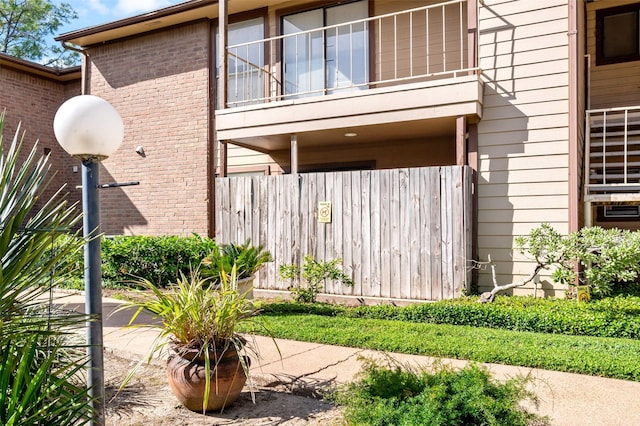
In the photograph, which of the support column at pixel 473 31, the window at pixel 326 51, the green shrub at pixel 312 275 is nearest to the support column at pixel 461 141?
the support column at pixel 473 31

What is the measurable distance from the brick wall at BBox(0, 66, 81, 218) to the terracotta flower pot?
37.3 feet

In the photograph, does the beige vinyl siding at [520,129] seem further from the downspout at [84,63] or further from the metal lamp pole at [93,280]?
the downspout at [84,63]

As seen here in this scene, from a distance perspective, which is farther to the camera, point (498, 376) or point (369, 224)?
point (369, 224)

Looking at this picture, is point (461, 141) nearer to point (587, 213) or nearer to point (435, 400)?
point (587, 213)

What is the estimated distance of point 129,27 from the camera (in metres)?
11.3

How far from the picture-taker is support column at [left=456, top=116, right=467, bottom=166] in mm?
7055

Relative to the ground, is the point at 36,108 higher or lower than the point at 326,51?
lower

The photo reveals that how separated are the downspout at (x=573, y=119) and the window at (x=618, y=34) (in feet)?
10.3

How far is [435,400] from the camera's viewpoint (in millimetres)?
2705

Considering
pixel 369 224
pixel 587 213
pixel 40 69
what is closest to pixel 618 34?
pixel 587 213

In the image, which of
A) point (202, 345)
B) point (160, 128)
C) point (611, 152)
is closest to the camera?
point (202, 345)

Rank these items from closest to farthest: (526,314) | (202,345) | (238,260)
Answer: (202,345) → (526,314) → (238,260)

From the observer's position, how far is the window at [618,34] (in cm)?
934

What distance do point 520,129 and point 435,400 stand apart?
5789mm
